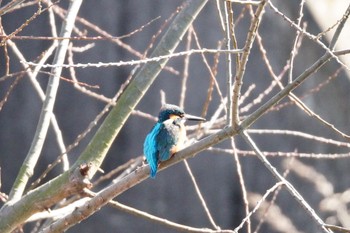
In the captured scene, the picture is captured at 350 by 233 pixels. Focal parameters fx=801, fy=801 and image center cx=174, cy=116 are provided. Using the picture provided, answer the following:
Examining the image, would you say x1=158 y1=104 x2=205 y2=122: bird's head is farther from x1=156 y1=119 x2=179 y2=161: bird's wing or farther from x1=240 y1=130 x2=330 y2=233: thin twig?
x1=240 y1=130 x2=330 y2=233: thin twig

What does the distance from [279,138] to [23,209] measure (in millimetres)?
4429

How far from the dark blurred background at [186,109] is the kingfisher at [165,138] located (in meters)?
3.00

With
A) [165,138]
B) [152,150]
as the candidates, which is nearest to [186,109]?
[165,138]

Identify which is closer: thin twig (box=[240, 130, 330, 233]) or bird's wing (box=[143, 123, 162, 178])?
thin twig (box=[240, 130, 330, 233])

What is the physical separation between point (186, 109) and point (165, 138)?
3.37m

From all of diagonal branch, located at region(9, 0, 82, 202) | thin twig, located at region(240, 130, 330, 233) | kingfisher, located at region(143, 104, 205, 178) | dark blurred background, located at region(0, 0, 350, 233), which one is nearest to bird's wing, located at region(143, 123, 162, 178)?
kingfisher, located at region(143, 104, 205, 178)

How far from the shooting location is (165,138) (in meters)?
3.84

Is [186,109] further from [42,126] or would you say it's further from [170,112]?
[42,126]

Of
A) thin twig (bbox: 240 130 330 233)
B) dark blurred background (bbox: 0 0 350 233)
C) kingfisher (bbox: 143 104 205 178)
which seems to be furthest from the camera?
dark blurred background (bbox: 0 0 350 233)

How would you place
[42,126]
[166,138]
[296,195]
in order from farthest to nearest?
[166,138] < [42,126] < [296,195]

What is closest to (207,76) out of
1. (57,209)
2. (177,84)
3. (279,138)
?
(177,84)

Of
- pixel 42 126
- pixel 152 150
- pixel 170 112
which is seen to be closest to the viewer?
pixel 42 126

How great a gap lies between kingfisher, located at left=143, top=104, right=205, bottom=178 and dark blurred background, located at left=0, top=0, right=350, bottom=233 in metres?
3.00

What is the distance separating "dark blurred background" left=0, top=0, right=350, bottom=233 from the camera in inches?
286
